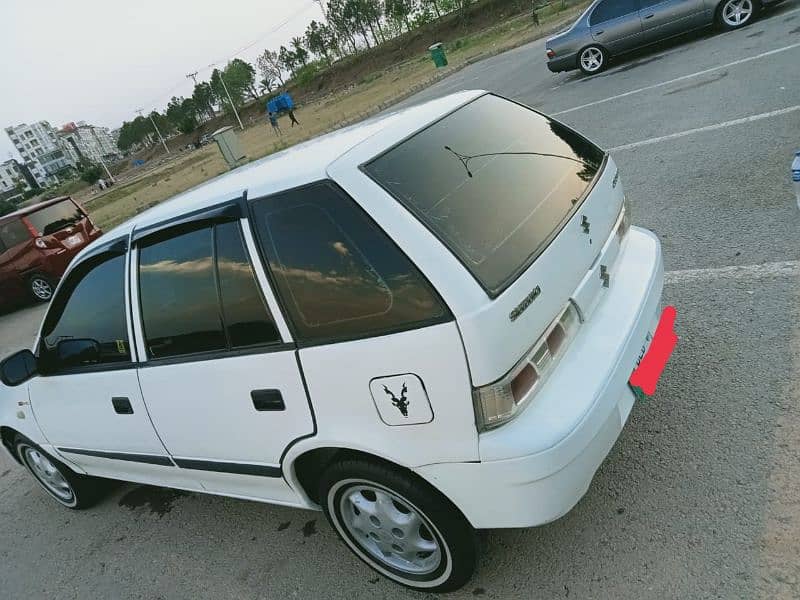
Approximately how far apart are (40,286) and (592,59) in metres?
12.5

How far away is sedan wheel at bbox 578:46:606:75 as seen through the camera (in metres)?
12.5

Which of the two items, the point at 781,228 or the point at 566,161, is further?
the point at 781,228

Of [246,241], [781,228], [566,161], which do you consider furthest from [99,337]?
[781,228]

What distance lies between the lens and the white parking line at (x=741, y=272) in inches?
139

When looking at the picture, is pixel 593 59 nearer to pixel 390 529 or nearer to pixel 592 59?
pixel 592 59

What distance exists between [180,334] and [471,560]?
5.27ft

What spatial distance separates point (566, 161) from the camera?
9.22 feet

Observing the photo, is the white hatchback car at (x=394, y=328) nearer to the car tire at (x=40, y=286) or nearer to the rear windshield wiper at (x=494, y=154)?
the rear windshield wiper at (x=494, y=154)

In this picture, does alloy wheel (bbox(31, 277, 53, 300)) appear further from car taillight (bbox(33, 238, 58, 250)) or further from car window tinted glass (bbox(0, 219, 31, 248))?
Result: car window tinted glass (bbox(0, 219, 31, 248))

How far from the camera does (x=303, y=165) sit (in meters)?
2.33

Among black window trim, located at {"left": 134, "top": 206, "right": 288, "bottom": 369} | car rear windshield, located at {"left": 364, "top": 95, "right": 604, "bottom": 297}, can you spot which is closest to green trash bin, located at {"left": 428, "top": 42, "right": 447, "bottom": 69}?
car rear windshield, located at {"left": 364, "top": 95, "right": 604, "bottom": 297}

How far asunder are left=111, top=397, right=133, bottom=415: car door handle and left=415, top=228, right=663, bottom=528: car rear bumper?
5.54 ft

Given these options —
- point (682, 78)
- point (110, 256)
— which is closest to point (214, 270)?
point (110, 256)

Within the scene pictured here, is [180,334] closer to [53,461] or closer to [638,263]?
[53,461]
